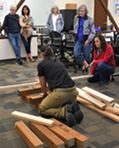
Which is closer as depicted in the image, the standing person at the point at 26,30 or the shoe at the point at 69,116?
the shoe at the point at 69,116

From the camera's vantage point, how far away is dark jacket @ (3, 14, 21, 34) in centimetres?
616

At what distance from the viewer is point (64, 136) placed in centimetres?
242

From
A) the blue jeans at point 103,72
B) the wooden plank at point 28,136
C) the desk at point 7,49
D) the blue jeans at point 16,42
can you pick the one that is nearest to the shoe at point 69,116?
the wooden plank at point 28,136

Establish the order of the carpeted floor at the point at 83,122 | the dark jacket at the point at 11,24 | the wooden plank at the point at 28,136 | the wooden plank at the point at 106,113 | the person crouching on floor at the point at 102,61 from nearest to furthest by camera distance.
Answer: the wooden plank at the point at 28,136 → the carpeted floor at the point at 83,122 → the wooden plank at the point at 106,113 → the person crouching on floor at the point at 102,61 → the dark jacket at the point at 11,24

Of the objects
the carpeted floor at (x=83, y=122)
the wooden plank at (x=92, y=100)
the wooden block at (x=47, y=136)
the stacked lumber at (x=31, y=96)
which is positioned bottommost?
the carpeted floor at (x=83, y=122)

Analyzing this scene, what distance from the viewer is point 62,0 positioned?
8875 millimetres

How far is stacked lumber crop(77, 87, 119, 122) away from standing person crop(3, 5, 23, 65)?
10.0ft

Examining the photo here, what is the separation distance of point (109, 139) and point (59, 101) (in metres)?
0.71

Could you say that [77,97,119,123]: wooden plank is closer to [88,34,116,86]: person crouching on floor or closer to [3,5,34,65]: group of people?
[88,34,116,86]: person crouching on floor

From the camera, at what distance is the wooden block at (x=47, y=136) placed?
2.31 metres

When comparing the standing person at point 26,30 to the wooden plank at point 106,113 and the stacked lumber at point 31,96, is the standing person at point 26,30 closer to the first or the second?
the stacked lumber at point 31,96

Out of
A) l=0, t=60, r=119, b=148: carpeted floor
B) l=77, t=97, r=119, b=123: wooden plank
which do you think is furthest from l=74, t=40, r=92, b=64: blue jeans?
l=77, t=97, r=119, b=123: wooden plank

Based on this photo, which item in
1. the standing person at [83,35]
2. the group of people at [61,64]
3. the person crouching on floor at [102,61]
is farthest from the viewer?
the standing person at [83,35]

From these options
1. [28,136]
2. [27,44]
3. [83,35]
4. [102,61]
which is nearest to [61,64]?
[28,136]
